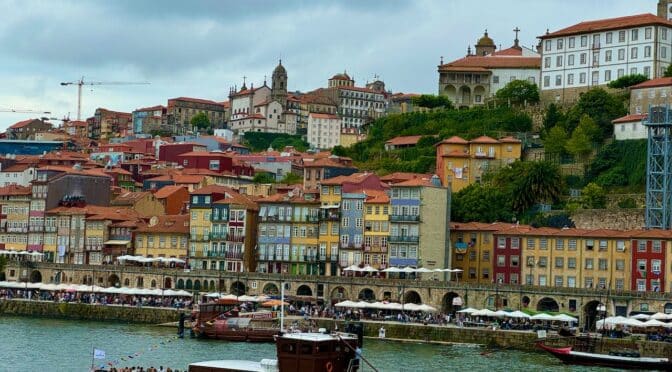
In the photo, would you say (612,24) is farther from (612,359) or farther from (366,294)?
(612,359)

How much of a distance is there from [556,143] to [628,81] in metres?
9.43

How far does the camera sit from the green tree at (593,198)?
3873 inches

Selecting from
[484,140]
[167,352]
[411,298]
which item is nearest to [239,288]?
[411,298]

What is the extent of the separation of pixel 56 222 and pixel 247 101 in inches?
3352

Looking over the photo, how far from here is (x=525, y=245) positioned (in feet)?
294

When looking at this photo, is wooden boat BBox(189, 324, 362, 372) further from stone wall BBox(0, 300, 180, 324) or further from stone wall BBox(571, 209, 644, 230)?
stone wall BBox(571, 209, 644, 230)

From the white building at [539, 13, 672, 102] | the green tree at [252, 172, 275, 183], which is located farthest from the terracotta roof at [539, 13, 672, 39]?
the green tree at [252, 172, 275, 183]

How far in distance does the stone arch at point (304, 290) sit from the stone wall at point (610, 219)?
18570 millimetres

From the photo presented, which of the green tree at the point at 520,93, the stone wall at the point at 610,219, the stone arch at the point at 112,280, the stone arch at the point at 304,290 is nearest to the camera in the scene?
the stone arch at the point at 304,290

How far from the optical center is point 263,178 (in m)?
131

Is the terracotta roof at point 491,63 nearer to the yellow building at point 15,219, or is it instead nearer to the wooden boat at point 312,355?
the yellow building at point 15,219

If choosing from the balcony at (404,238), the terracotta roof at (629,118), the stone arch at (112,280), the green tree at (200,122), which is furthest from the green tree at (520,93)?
the green tree at (200,122)

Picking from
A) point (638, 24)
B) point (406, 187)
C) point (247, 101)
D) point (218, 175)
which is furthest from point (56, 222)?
point (247, 101)

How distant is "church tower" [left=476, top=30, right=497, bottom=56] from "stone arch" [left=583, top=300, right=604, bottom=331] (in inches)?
3049
